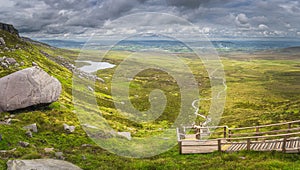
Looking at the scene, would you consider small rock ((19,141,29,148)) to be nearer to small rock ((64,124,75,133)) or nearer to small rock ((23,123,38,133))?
small rock ((23,123,38,133))

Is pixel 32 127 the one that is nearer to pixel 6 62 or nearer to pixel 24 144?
pixel 24 144

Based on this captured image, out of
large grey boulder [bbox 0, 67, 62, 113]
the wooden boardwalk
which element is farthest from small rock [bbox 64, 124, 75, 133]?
the wooden boardwalk

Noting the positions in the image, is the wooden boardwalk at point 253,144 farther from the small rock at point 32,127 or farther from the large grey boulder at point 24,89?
the large grey boulder at point 24,89

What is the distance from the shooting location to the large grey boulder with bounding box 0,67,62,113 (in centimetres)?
3231

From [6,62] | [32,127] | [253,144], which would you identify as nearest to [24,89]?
[32,127]

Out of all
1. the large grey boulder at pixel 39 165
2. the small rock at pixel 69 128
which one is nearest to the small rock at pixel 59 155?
the large grey boulder at pixel 39 165

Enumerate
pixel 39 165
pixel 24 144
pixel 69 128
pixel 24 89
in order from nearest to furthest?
pixel 39 165 → pixel 24 144 → pixel 24 89 → pixel 69 128

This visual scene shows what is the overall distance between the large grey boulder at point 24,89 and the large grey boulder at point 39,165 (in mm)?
15750

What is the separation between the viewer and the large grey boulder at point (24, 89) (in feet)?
106

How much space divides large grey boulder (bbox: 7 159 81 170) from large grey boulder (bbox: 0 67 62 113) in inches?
620

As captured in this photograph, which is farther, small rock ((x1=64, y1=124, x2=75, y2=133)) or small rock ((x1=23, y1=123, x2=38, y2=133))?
small rock ((x1=64, y1=124, x2=75, y2=133))

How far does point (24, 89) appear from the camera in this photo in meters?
32.7

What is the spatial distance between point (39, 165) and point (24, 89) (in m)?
17.0

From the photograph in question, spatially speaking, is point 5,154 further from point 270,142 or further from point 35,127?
point 270,142
